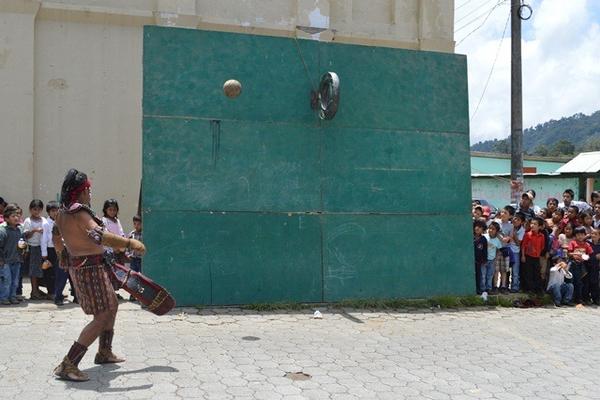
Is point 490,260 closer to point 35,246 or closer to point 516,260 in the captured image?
point 516,260

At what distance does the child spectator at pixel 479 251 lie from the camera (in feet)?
33.1

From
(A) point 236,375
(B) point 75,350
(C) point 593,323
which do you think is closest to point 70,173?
(B) point 75,350

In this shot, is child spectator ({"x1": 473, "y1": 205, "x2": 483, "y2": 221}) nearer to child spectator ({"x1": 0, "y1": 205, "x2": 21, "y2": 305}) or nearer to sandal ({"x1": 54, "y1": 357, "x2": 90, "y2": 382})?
child spectator ({"x1": 0, "y1": 205, "x2": 21, "y2": 305})

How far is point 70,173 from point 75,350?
1.54 metres

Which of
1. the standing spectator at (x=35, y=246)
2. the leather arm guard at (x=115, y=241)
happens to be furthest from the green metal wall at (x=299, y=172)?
the leather arm guard at (x=115, y=241)

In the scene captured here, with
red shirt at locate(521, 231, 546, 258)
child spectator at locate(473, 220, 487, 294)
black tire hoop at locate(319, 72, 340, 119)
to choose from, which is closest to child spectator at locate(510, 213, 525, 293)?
red shirt at locate(521, 231, 546, 258)

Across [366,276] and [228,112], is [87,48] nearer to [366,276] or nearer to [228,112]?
[228,112]

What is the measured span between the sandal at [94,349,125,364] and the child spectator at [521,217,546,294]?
6.89m

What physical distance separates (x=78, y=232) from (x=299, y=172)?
159 inches

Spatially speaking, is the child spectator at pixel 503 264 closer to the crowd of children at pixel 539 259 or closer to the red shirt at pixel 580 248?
the crowd of children at pixel 539 259

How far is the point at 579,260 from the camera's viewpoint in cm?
998

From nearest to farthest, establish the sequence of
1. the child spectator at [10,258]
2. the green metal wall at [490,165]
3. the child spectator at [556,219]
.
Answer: the child spectator at [10,258] < the child spectator at [556,219] < the green metal wall at [490,165]

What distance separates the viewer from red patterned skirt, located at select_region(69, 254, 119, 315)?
5.53 meters

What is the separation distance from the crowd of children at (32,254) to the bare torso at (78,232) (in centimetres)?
316
